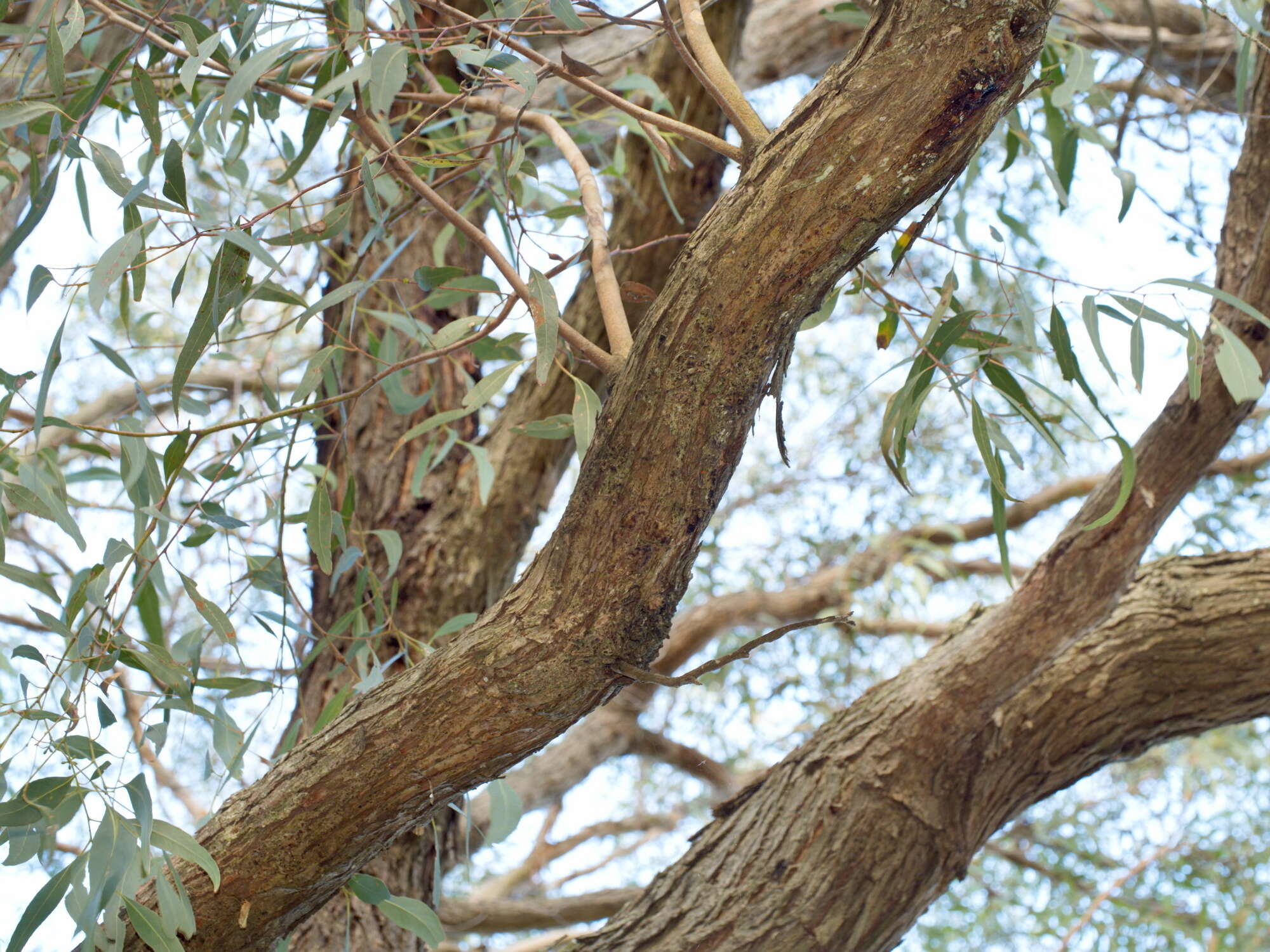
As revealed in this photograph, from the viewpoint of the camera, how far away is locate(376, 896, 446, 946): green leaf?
42.4 inches

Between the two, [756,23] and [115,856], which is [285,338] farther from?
[115,856]

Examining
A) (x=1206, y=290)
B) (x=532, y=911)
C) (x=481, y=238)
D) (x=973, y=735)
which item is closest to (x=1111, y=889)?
(x=532, y=911)

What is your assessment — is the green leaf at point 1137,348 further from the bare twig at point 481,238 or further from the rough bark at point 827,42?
the rough bark at point 827,42

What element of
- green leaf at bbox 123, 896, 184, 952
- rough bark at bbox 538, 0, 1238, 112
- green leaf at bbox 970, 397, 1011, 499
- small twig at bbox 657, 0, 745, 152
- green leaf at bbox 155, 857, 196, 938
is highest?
rough bark at bbox 538, 0, 1238, 112

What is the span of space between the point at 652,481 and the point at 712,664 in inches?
5.7

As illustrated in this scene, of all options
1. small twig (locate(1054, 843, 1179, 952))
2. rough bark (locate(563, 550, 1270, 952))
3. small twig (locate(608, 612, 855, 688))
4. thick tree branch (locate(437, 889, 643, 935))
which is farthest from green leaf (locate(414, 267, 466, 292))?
small twig (locate(1054, 843, 1179, 952))

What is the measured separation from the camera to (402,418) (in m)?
1.75

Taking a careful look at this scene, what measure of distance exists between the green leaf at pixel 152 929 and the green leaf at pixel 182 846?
53 mm

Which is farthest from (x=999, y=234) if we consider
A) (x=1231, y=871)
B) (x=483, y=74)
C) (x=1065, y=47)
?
(x=1231, y=871)

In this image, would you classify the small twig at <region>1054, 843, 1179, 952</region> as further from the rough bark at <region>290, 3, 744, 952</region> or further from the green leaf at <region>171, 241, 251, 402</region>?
the green leaf at <region>171, 241, 251, 402</region>

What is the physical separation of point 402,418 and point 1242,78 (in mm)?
1236

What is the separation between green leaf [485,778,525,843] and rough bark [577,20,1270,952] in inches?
7.9

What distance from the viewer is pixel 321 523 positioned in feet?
3.53

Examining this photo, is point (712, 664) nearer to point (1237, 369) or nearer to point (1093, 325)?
point (1093, 325)
